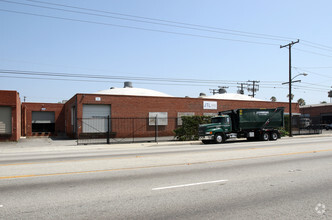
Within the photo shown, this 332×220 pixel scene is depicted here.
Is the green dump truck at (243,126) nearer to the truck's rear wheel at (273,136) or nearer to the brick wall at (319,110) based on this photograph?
the truck's rear wheel at (273,136)

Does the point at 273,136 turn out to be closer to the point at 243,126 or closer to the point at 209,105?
the point at 243,126

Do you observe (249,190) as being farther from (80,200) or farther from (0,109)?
(0,109)

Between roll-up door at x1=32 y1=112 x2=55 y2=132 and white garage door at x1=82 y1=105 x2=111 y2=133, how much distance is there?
Answer: 19.4m

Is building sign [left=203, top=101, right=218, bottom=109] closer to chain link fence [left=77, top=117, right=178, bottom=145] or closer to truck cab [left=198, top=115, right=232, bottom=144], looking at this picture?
chain link fence [left=77, top=117, right=178, bottom=145]

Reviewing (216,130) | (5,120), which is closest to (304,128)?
(216,130)

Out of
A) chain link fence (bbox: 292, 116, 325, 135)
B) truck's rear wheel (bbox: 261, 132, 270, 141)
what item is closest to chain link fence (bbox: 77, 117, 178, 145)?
truck's rear wheel (bbox: 261, 132, 270, 141)

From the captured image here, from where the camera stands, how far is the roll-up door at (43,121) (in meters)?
46.1

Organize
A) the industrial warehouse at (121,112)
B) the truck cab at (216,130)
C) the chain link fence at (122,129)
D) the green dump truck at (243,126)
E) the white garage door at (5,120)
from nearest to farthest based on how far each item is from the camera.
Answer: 1. the truck cab at (216,130)
2. the green dump truck at (243,126)
3. the white garage door at (5,120)
4. the industrial warehouse at (121,112)
5. the chain link fence at (122,129)

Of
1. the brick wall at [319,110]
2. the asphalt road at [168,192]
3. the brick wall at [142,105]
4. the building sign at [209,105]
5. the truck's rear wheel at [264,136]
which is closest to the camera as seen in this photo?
the asphalt road at [168,192]

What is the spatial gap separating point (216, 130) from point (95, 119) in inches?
564

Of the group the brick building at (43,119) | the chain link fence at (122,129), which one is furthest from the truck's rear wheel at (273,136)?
the brick building at (43,119)

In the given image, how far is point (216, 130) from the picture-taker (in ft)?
78.6

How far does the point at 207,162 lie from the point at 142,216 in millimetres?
6652

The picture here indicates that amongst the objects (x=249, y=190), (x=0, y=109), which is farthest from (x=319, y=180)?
(x=0, y=109)
